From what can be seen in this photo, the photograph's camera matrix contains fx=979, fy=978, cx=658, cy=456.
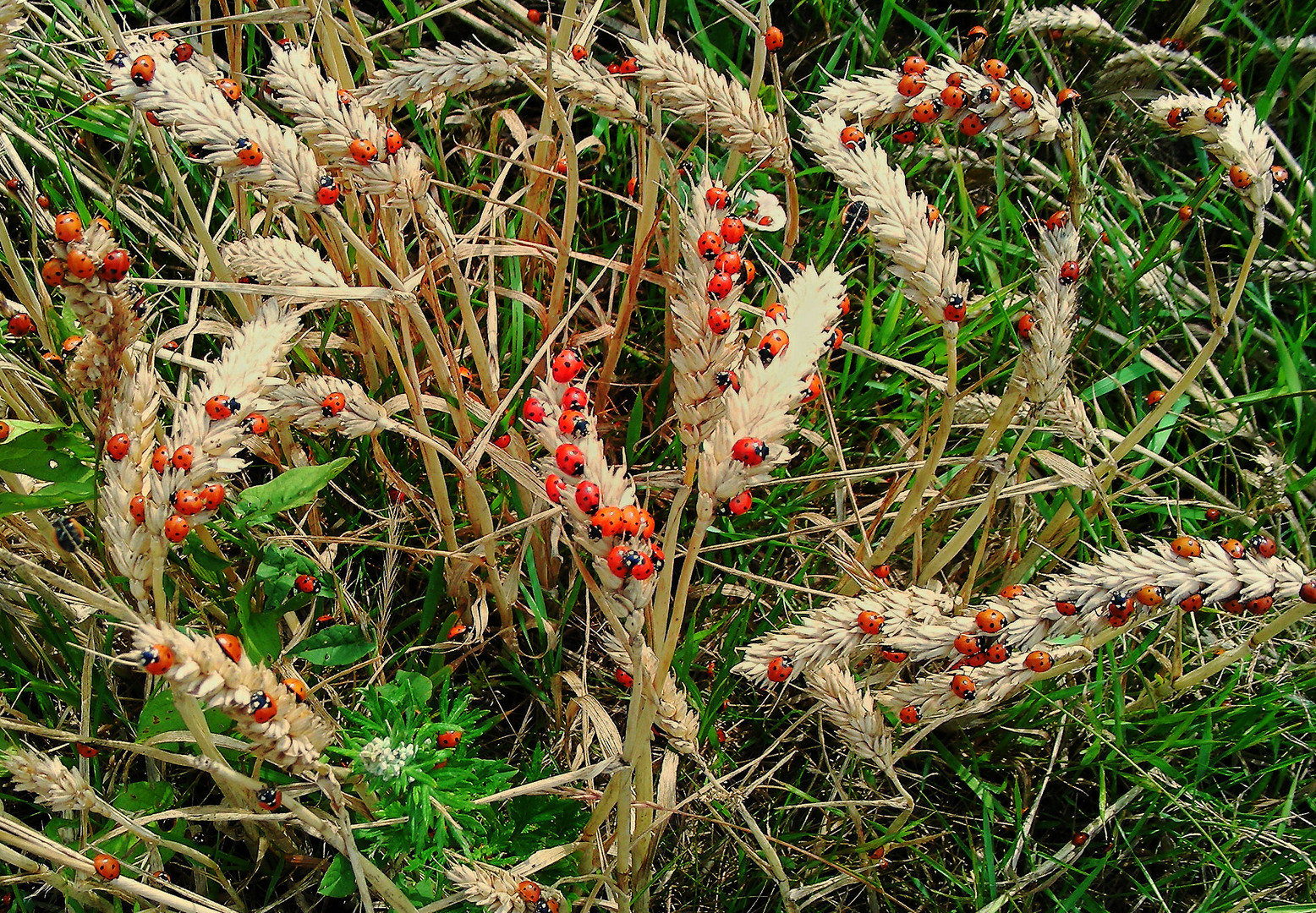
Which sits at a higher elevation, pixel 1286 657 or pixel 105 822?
pixel 1286 657

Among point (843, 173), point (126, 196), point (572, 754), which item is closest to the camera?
point (843, 173)

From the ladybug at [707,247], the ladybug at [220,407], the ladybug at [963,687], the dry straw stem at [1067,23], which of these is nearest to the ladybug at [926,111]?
the ladybug at [707,247]

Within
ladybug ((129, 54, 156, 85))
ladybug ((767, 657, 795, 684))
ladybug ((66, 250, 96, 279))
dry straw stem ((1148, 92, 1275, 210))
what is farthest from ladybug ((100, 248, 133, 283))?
dry straw stem ((1148, 92, 1275, 210))

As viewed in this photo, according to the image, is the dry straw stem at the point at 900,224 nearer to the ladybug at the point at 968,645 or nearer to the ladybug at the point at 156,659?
the ladybug at the point at 968,645

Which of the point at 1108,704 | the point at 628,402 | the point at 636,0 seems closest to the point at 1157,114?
the point at 636,0

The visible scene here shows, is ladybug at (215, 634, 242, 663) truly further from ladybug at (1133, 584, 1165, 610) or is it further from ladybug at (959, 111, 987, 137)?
ladybug at (959, 111, 987, 137)

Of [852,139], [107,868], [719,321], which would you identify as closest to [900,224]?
[852,139]

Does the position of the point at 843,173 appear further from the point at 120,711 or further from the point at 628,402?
the point at 120,711
